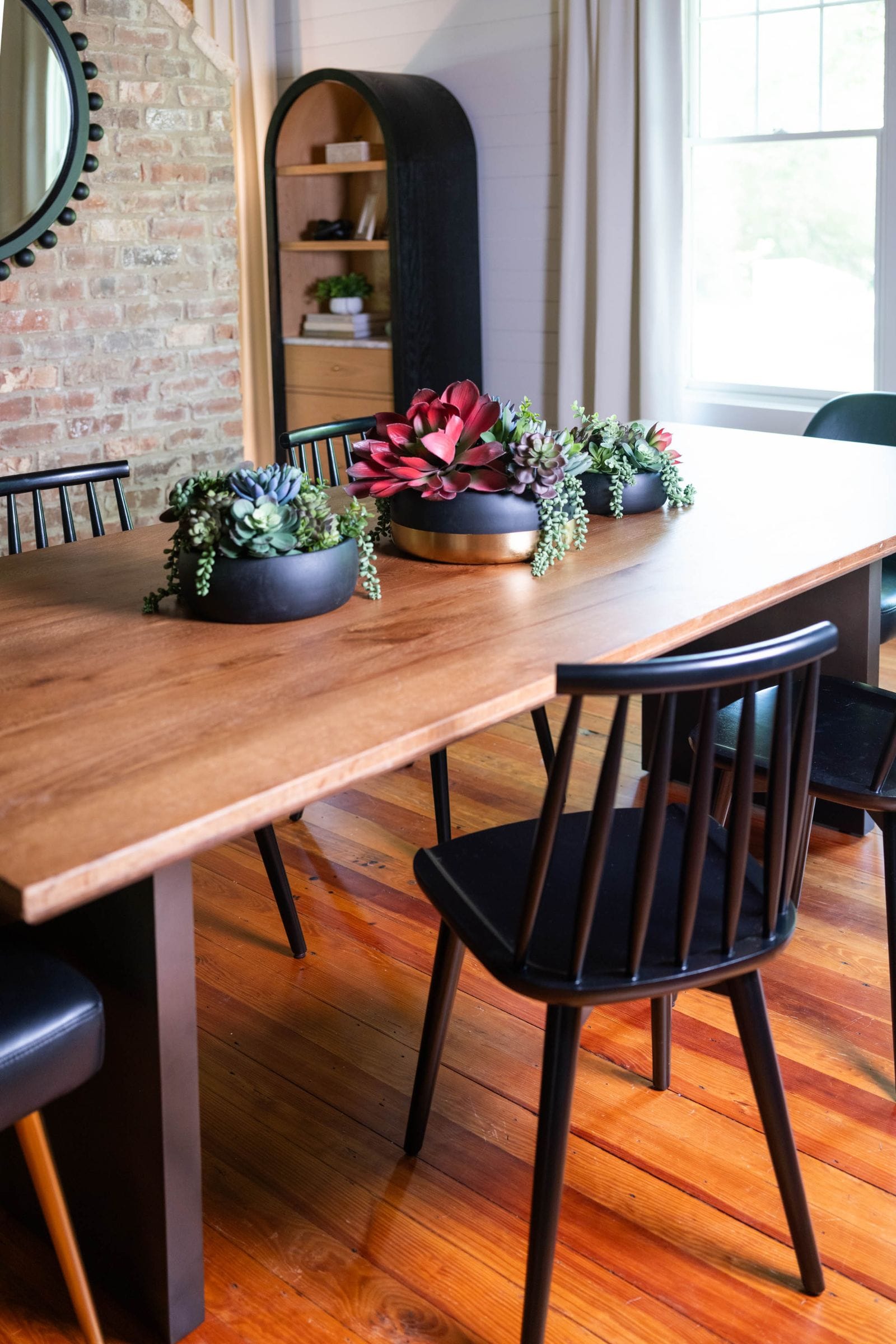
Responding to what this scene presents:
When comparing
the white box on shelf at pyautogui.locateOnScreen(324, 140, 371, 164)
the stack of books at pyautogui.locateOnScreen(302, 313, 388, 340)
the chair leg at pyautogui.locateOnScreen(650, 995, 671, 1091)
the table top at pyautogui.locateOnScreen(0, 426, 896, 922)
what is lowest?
the chair leg at pyautogui.locateOnScreen(650, 995, 671, 1091)

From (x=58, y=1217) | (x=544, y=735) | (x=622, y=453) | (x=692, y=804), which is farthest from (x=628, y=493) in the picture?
(x=58, y=1217)

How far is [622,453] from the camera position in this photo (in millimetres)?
Answer: 2266

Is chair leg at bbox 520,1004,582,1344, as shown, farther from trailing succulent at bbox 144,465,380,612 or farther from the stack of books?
the stack of books

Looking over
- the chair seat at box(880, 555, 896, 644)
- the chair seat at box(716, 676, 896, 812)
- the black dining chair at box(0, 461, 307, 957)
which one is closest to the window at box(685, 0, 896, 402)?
the chair seat at box(880, 555, 896, 644)

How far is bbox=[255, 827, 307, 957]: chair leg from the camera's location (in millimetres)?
2262

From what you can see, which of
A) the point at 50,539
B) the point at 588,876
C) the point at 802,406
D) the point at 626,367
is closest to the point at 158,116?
the point at 50,539

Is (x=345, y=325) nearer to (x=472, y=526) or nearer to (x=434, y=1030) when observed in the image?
(x=472, y=526)

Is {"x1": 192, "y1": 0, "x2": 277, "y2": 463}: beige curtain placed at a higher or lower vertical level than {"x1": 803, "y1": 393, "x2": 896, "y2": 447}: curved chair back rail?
higher

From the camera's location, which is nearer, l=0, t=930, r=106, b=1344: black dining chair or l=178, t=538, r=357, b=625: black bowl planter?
l=0, t=930, r=106, b=1344: black dining chair

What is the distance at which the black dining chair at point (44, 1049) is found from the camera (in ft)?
4.00

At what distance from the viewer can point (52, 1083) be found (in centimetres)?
125

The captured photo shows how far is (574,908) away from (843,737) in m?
0.73

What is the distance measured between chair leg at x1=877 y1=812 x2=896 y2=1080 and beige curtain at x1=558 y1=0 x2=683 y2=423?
105 inches

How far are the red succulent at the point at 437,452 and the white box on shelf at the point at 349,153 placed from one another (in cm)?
305
